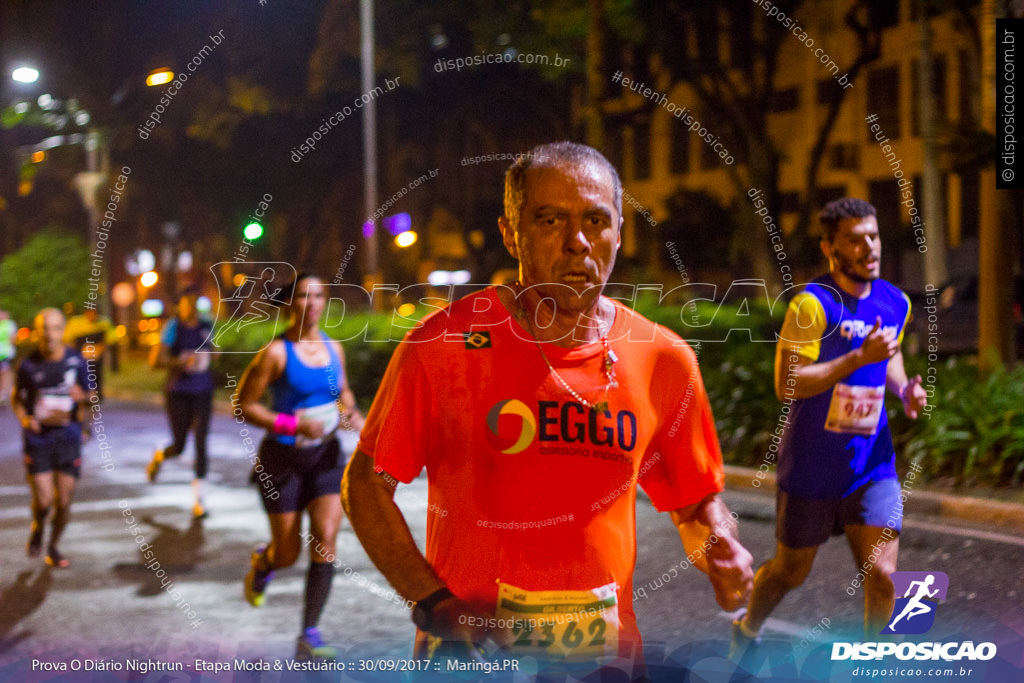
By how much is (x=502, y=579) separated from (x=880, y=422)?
2295 mm

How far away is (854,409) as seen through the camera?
4.02m

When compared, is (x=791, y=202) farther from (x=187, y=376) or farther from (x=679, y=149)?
(x=187, y=376)

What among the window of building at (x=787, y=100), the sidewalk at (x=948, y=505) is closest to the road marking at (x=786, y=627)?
the sidewalk at (x=948, y=505)

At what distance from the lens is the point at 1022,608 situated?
5.33 meters

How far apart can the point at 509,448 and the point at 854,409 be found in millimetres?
2176

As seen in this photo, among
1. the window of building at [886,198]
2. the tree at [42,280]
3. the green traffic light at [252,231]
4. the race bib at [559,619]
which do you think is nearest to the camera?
the race bib at [559,619]

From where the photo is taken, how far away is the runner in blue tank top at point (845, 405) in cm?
399

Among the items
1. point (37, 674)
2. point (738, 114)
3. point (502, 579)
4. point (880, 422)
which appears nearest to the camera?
point (502, 579)

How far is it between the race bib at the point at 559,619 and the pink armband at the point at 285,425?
3.01m

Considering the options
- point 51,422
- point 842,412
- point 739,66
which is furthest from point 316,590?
point 739,66

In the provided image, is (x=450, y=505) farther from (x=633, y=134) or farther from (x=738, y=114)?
(x=633, y=134)

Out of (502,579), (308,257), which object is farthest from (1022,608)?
(308,257)

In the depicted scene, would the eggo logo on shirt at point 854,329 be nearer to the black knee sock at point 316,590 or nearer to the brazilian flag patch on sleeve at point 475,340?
the brazilian flag patch on sleeve at point 475,340

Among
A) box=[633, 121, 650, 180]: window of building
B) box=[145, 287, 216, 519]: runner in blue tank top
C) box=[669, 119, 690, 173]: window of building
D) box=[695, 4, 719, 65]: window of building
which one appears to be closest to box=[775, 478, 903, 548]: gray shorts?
box=[145, 287, 216, 519]: runner in blue tank top
